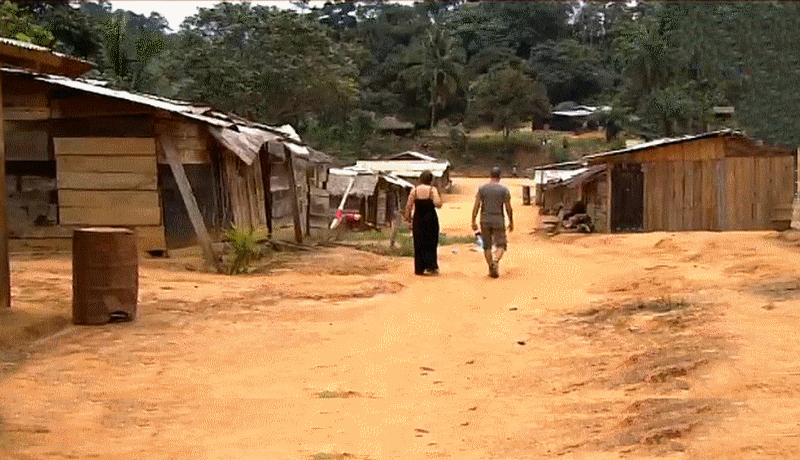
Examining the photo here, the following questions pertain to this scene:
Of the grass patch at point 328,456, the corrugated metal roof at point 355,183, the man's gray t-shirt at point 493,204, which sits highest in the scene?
the corrugated metal roof at point 355,183

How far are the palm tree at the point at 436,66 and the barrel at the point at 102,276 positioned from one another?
205 feet

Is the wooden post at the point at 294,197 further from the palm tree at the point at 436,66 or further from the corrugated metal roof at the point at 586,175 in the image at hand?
the palm tree at the point at 436,66

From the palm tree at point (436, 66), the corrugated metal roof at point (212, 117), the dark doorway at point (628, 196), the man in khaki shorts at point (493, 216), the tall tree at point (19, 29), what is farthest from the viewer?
the palm tree at point (436, 66)

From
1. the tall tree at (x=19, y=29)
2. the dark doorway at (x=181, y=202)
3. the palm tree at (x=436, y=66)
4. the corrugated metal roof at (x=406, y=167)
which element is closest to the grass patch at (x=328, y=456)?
the dark doorway at (x=181, y=202)

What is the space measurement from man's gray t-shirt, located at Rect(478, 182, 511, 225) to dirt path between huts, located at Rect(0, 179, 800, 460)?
5.55ft

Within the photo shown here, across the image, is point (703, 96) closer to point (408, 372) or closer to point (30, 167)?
point (30, 167)

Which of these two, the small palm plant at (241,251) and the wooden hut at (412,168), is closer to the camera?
the small palm plant at (241,251)

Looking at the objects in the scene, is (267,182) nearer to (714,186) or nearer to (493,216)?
(493,216)

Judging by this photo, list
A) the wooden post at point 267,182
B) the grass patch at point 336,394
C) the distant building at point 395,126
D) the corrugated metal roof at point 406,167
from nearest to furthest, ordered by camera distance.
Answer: the grass patch at point 336,394 < the wooden post at point 267,182 < the corrugated metal roof at point 406,167 < the distant building at point 395,126

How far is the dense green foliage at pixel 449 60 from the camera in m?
12.1

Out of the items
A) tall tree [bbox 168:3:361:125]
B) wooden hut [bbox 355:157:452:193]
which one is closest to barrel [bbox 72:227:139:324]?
tall tree [bbox 168:3:361:125]

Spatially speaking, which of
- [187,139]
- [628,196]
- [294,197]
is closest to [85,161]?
[187,139]

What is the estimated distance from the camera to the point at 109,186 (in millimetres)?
15133

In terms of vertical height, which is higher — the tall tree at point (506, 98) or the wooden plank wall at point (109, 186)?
the tall tree at point (506, 98)
